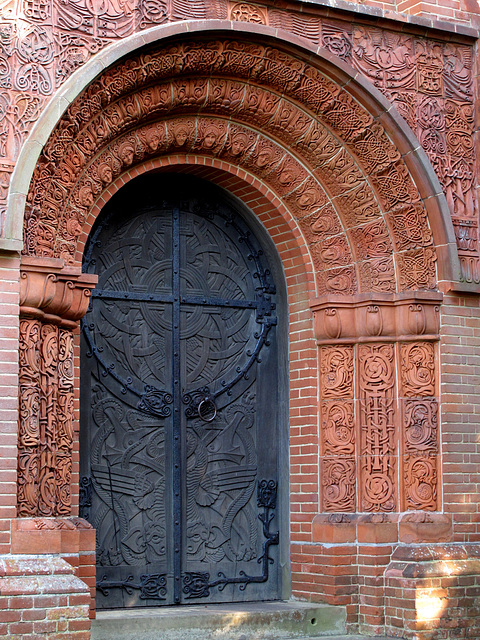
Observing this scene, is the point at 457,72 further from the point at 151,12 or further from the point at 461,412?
the point at 461,412

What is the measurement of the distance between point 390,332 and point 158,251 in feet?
6.37

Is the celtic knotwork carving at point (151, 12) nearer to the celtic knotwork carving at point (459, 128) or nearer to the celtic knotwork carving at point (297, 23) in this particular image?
the celtic knotwork carving at point (297, 23)

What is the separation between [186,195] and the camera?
8.45 meters

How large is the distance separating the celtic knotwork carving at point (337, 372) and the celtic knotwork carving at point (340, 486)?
1.75ft

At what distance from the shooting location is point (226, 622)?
745cm

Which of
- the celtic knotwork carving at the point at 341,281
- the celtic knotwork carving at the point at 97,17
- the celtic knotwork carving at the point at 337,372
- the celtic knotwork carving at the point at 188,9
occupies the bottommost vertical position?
the celtic knotwork carving at the point at 337,372

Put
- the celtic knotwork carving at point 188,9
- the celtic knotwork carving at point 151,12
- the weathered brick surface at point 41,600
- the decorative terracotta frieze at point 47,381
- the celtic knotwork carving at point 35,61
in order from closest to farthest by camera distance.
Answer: the weathered brick surface at point 41,600, the decorative terracotta frieze at point 47,381, the celtic knotwork carving at point 35,61, the celtic knotwork carving at point 151,12, the celtic knotwork carving at point 188,9

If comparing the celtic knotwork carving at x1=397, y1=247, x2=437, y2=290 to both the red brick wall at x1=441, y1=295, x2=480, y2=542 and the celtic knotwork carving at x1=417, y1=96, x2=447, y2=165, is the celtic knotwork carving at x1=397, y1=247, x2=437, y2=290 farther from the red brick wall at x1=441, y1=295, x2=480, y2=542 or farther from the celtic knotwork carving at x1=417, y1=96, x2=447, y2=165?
the celtic knotwork carving at x1=417, y1=96, x2=447, y2=165

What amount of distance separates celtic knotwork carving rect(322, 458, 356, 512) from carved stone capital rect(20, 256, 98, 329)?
2.35 meters

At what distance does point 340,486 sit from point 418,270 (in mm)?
1796

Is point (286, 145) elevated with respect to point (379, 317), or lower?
elevated

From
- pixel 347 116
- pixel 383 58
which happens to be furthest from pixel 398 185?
pixel 383 58

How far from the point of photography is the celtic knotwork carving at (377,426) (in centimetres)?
801

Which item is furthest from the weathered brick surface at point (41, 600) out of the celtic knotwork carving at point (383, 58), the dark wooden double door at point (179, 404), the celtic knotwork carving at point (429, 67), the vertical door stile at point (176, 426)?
the celtic knotwork carving at point (429, 67)
